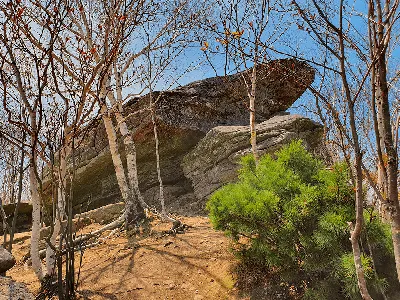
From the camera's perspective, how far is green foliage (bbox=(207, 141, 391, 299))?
13.4 ft

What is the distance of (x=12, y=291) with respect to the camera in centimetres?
336

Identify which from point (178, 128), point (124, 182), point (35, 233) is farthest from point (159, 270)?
point (178, 128)

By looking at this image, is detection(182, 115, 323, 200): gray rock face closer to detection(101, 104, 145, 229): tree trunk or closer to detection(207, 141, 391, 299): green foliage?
detection(101, 104, 145, 229): tree trunk

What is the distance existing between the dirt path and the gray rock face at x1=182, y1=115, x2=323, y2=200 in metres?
2.93

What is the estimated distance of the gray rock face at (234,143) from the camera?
934cm

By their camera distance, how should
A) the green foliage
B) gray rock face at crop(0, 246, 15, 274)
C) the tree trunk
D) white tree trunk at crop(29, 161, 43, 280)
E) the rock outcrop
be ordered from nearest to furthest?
the green foliage, gray rock face at crop(0, 246, 15, 274), white tree trunk at crop(29, 161, 43, 280), the tree trunk, the rock outcrop

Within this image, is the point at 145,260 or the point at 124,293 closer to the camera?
the point at 124,293

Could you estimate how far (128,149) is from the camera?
7754 mm

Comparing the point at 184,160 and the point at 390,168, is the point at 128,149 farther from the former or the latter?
the point at 390,168

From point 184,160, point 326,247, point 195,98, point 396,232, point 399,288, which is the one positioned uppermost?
point 195,98

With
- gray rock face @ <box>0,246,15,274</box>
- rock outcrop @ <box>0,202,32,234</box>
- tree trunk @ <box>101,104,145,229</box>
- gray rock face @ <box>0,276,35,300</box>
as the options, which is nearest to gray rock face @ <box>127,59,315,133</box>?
tree trunk @ <box>101,104,145,229</box>

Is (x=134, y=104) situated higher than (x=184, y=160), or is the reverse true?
(x=134, y=104)

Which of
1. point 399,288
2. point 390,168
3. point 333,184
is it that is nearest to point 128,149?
point 333,184

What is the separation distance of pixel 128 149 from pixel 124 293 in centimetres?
347
